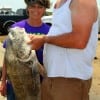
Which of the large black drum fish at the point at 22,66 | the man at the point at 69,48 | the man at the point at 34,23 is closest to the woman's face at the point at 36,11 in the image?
the man at the point at 34,23

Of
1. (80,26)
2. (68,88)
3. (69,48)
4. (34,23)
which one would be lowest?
(68,88)

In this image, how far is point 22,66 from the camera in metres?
3.18

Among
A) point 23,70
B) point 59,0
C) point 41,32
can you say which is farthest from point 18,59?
point 41,32

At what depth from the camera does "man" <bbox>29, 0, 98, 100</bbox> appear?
319cm

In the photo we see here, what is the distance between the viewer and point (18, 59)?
10.4 ft

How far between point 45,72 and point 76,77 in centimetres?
28

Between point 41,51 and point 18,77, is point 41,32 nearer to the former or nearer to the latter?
point 41,51

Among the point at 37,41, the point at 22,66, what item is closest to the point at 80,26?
the point at 37,41

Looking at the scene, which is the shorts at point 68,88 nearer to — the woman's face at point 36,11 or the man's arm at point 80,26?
the man's arm at point 80,26

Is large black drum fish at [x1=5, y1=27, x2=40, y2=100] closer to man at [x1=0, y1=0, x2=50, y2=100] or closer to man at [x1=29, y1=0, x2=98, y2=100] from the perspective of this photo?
man at [x1=29, y1=0, x2=98, y2=100]

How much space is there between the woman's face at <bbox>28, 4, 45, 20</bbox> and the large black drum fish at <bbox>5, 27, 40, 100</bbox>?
0.75 m

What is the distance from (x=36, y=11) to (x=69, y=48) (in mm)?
868

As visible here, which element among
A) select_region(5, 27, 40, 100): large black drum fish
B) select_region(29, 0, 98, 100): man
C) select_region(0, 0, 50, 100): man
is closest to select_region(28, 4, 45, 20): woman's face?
select_region(0, 0, 50, 100): man

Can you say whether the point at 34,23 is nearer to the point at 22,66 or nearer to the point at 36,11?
the point at 36,11
